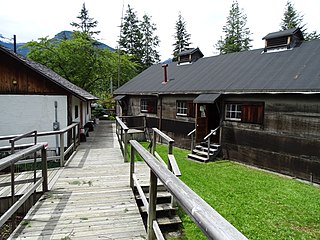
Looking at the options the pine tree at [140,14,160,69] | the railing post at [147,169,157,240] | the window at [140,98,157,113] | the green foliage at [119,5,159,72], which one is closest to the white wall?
the window at [140,98,157,113]

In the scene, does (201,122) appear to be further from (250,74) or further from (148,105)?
(148,105)

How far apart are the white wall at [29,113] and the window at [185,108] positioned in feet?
18.5

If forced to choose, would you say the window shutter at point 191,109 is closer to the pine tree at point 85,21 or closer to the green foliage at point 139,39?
the pine tree at point 85,21

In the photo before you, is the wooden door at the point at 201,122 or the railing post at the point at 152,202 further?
the wooden door at the point at 201,122

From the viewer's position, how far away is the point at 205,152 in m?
10.9

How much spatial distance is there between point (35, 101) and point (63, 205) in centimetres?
874

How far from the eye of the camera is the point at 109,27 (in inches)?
1481

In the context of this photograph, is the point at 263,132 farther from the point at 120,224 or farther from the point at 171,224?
the point at 120,224

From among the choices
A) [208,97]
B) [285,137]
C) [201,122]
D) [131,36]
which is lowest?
[285,137]

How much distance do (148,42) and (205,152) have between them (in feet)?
125

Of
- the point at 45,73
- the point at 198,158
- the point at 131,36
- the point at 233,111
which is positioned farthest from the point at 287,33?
the point at 131,36

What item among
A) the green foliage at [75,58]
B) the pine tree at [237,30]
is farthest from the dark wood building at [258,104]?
the pine tree at [237,30]

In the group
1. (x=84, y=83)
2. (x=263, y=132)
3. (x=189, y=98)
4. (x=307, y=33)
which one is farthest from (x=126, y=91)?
(x=307, y=33)

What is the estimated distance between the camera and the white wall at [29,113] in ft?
36.1
